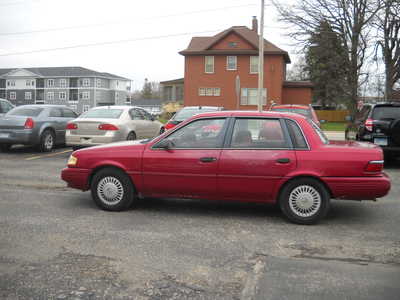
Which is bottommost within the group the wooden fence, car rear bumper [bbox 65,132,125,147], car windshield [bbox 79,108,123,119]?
car rear bumper [bbox 65,132,125,147]

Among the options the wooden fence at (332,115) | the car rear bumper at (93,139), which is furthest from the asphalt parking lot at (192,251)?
the wooden fence at (332,115)

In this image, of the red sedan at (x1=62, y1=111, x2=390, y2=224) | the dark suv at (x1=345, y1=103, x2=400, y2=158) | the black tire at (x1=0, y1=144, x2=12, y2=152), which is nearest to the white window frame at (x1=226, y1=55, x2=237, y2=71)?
the black tire at (x1=0, y1=144, x2=12, y2=152)

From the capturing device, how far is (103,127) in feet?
38.7

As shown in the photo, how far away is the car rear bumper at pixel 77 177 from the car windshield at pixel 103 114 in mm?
5805

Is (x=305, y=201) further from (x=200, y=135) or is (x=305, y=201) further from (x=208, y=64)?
(x=208, y=64)

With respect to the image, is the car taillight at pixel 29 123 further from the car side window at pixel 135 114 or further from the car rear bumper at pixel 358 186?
the car rear bumper at pixel 358 186

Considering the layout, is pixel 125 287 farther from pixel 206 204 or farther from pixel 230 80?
pixel 230 80

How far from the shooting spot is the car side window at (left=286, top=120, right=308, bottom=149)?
5.96 meters

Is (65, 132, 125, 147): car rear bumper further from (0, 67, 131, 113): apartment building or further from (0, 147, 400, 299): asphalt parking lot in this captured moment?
(0, 67, 131, 113): apartment building

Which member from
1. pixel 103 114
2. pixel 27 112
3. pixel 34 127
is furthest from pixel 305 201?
pixel 27 112

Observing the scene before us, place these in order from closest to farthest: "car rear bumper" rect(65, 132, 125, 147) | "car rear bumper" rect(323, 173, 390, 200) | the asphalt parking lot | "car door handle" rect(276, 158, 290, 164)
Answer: the asphalt parking lot < "car rear bumper" rect(323, 173, 390, 200) < "car door handle" rect(276, 158, 290, 164) < "car rear bumper" rect(65, 132, 125, 147)

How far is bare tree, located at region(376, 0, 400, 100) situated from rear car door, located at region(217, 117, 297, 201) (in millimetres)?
21816

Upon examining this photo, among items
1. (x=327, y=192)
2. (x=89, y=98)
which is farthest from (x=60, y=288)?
(x=89, y=98)

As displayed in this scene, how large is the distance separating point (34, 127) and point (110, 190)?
7.58 meters
